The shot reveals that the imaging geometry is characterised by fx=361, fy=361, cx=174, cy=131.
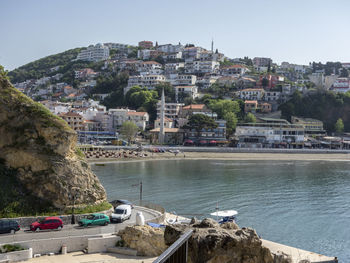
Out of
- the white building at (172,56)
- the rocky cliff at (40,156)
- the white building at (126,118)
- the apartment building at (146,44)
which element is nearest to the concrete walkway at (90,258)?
the rocky cliff at (40,156)

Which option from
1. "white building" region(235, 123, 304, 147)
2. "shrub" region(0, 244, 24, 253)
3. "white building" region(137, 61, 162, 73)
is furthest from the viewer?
"white building" region(137, 61, 162, 73)

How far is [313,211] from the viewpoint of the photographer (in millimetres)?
29062

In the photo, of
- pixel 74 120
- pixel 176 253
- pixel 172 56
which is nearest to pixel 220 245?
pixel 176 253

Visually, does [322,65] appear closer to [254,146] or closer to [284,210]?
[254,146]

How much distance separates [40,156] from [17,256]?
5736mm

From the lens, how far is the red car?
15.3 metres

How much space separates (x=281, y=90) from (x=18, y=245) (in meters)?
97.9

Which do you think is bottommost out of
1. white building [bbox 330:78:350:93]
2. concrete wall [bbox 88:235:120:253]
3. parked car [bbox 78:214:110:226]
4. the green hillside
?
concrete wall [bbox 88:235:120:253]

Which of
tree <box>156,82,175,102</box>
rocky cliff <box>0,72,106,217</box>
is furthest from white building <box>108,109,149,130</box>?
rocky cliff <box>0,72,106,217</box>

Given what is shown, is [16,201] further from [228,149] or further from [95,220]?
[228,149]

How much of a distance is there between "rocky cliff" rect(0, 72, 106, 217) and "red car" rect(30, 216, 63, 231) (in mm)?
1379

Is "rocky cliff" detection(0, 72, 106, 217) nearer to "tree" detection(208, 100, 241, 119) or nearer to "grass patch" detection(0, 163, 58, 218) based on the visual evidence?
"grass patch" detection(0, 163, 58, 218)

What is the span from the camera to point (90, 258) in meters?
14.1

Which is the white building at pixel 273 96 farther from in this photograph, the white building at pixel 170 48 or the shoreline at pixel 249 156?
the white building at pixel 170 48
